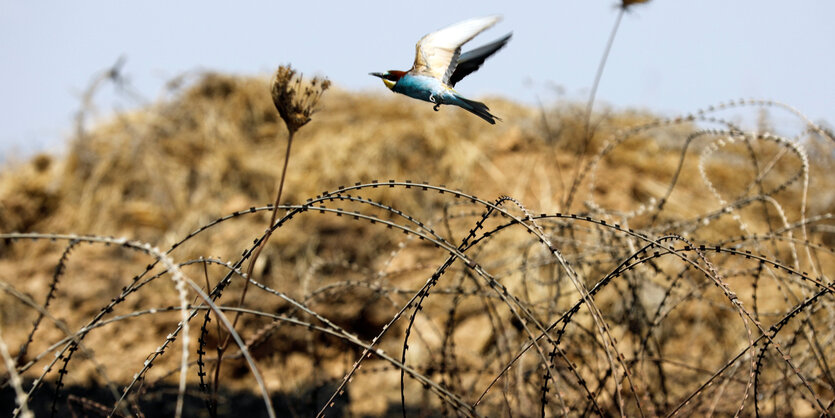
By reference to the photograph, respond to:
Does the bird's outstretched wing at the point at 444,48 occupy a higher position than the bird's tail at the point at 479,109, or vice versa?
the bird's outstretched wing at the point at 444,48

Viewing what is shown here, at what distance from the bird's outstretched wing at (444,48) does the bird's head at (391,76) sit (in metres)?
0.03

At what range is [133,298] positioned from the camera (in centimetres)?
543

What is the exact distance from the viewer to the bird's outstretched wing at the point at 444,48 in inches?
45.2

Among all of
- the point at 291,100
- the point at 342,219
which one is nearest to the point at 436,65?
the point at 291,100

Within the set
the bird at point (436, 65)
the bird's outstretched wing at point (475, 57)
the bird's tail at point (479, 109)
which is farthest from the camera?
the bird's outstretched wing at point (475, 57)

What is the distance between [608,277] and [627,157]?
230 inches

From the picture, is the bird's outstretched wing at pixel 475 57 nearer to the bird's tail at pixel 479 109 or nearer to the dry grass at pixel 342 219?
the bird's tail at pixel 479 109

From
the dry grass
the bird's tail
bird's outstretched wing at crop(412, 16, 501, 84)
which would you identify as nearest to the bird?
bird's outstretched wing at crop(412, 16, 501, 84)

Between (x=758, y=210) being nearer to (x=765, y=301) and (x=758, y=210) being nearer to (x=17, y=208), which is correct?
(x=765, y=301)

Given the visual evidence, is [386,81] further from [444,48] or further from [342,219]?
[342,219]

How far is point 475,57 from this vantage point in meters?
1.24

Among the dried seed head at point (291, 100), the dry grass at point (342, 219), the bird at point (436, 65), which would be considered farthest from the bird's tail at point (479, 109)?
the dry grass at point (342, 219)

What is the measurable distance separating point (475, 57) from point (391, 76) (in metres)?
0.20

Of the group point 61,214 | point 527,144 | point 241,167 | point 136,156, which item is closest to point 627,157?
point 527,144
